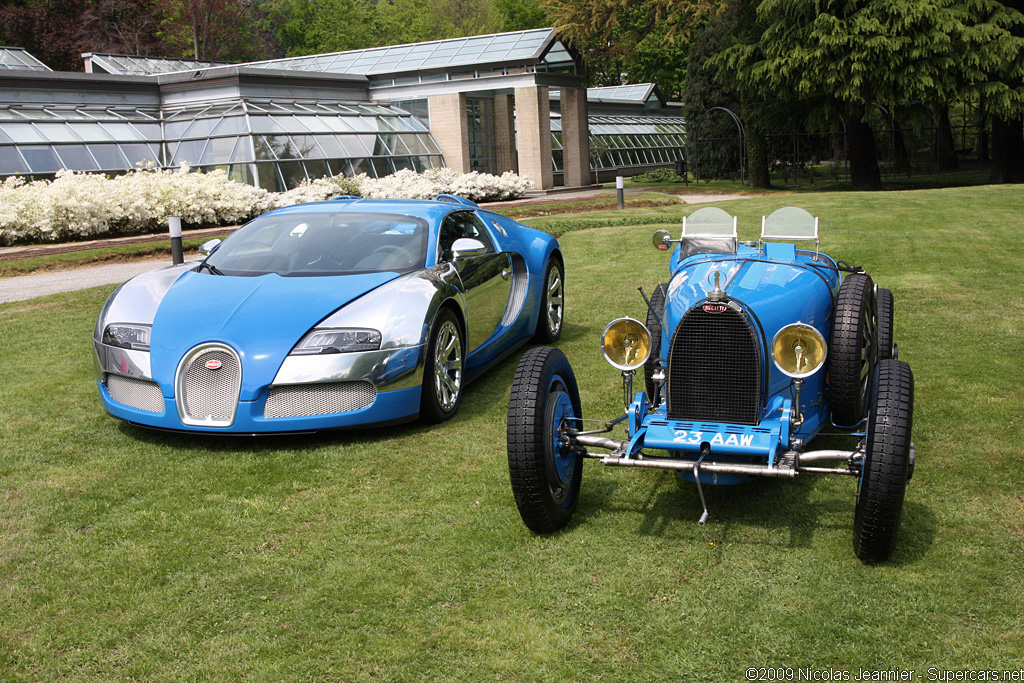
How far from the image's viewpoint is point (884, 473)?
358 centimetres

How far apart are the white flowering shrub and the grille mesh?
44.3 ft

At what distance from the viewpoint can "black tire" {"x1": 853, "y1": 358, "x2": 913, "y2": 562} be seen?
3.59 metres

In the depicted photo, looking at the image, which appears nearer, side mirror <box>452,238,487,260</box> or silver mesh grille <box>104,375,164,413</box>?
silver mesh grille <box>104,375,164,413</box>

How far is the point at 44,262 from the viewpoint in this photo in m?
15.2

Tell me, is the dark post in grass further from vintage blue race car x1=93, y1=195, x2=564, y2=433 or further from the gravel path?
vintage blue race car x1=93, y1=195, x2=564, y2=433

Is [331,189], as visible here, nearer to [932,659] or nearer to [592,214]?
[592,214]

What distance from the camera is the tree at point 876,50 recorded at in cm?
2494

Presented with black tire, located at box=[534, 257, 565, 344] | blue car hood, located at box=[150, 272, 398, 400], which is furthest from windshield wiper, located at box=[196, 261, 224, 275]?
black tire, located at box=[534, 257, 565, 344]

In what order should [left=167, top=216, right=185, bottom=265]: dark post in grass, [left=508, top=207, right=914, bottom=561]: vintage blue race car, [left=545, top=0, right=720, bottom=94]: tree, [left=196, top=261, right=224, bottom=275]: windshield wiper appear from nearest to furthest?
1. [left=508, top=207, right=914, bottom=561]: vintage blue race car
2. [left=196, top=261, right=224, bottom=275]: windshield wiper
3. [left=167, top=216, right=185, bottom=265]: dark post in grass
4. [left=545, top=0, right=720, bottom=94]: tree

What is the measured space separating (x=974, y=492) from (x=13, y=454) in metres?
5.47

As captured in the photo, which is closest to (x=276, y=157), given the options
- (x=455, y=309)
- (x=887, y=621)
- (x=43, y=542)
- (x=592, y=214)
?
(x=592, y=214)

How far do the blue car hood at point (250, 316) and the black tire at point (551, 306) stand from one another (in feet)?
7.55

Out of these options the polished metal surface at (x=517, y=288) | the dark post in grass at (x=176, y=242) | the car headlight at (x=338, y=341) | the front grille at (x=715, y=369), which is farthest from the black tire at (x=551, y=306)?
the dark post in grass at (x=176, y=242)

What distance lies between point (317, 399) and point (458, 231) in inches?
89.8
